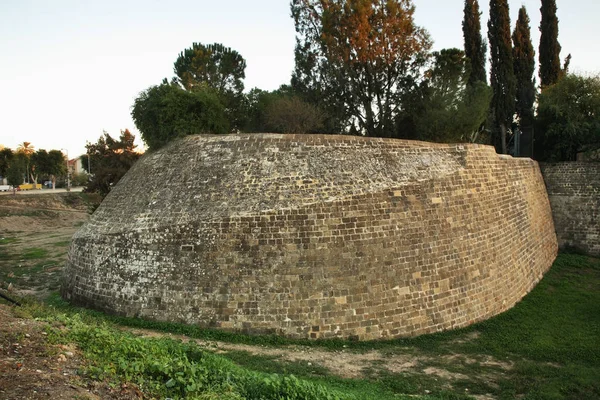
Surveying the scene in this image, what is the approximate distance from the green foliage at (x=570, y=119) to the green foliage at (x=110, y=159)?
823 inches

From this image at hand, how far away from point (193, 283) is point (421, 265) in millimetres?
5939

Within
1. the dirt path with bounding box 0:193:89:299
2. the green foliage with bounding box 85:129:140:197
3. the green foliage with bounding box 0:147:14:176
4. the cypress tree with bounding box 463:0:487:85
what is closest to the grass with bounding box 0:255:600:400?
the dirt path with bounding box 0:193:89:299

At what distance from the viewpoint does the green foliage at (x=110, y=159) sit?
2139 centimetres

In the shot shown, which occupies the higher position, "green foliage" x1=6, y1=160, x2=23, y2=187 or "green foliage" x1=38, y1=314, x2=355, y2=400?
"green foliage" x1=6, y1=160, x2=23, y2=187

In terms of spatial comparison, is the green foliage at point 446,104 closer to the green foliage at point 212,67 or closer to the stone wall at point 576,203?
the stone wall at point 576,203

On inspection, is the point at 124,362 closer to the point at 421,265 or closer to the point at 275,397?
the point at 275,397

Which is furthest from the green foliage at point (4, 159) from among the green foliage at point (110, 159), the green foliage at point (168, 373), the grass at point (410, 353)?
the green foliage at point (168, 373)

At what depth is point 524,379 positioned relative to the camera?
9.48 metres

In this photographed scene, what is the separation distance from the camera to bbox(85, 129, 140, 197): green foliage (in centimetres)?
2139

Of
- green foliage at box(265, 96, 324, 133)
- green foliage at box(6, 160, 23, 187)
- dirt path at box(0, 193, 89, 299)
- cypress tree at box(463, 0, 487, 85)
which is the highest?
cypress tree at box(463, 0, 487, 85)

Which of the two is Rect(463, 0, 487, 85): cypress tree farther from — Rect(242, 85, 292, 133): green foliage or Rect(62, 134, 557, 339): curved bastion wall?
Rect(62, 134, 557, 339): curved bastion wall

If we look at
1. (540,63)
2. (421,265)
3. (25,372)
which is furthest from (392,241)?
(540,63)

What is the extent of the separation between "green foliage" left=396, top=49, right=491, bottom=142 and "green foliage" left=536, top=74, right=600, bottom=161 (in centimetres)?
472

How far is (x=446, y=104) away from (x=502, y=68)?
8.04m
